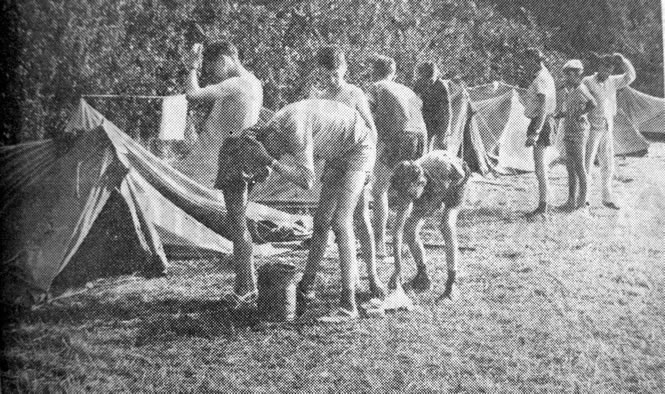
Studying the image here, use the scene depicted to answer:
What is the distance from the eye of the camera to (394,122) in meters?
4.09

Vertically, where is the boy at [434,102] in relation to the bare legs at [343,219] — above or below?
above

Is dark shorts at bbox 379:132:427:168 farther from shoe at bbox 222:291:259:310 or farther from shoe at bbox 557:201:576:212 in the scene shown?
shoe at bbox 557:201:576:212

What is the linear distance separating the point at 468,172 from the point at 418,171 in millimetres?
392

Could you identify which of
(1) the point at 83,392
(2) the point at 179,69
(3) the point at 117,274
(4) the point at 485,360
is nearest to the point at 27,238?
(3) the point at 117,274

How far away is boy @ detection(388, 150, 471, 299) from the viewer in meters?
3.46

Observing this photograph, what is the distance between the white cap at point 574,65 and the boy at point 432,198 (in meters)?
1.17

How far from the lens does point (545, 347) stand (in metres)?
3.18

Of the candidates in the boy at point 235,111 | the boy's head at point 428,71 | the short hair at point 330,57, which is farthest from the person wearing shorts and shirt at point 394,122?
the boy at point 235,111

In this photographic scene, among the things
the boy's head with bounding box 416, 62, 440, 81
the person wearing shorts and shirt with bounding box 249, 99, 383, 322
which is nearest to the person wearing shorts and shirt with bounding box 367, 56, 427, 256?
the boy's head with bounding box 416, 62, 440, 81

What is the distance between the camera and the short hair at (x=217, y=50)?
11.0 ft

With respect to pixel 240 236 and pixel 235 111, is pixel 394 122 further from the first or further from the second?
pixel 240 236

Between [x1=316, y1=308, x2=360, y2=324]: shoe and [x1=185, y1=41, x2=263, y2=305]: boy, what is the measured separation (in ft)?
1.35

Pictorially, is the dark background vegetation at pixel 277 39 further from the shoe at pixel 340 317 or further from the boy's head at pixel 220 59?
the shoe at pixel 340 317

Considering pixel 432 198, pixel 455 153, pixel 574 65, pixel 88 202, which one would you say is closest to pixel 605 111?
pixel 574 65
